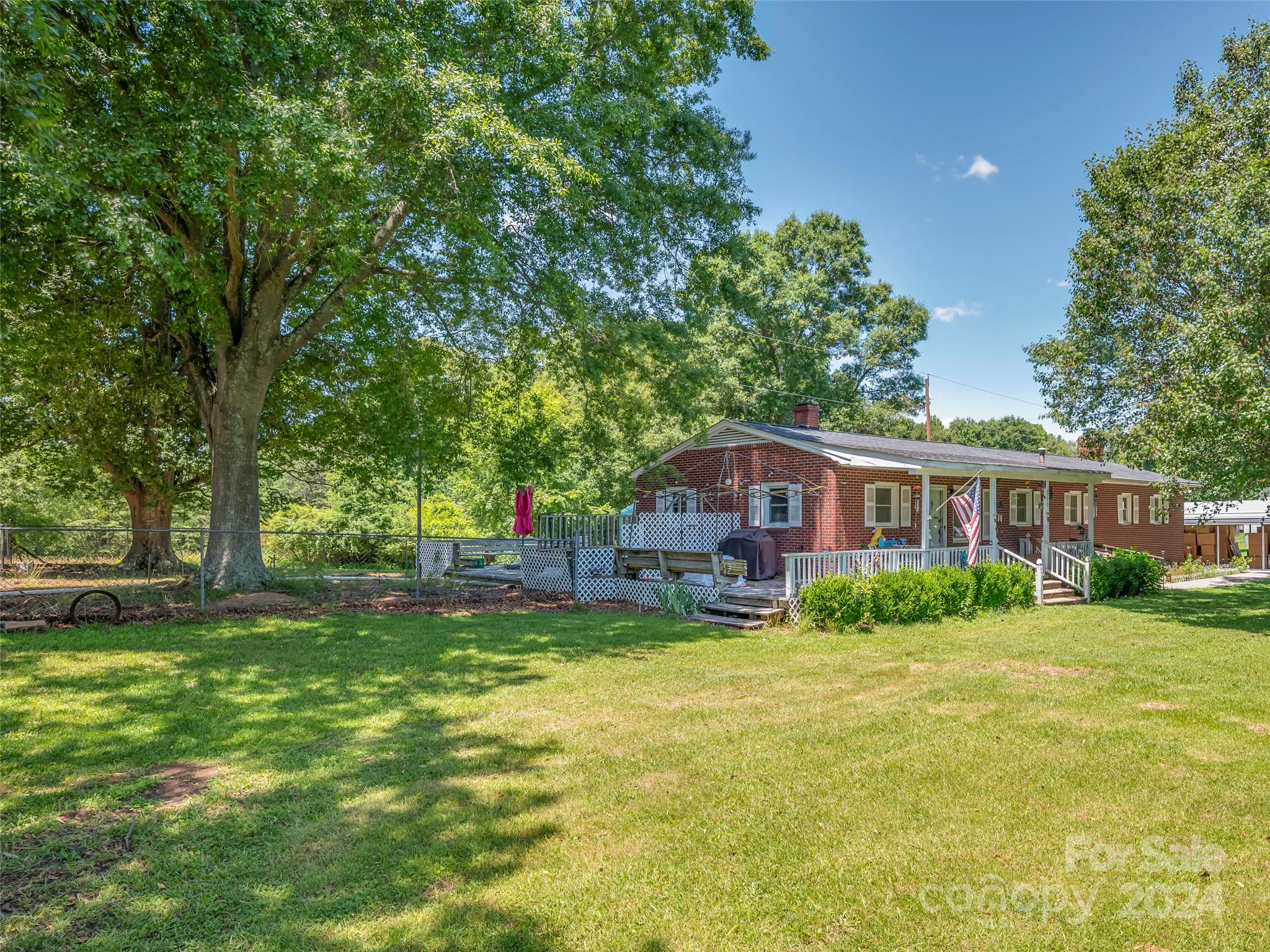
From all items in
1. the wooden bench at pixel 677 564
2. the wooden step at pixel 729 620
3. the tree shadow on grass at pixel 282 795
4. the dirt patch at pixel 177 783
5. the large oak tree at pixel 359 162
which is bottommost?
the wooden step at pixel 729 620

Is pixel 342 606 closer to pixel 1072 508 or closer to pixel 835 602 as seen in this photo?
pixel 835 602

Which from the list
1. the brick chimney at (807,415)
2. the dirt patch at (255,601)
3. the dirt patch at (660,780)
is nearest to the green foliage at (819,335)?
the brick chimney at (807,415)

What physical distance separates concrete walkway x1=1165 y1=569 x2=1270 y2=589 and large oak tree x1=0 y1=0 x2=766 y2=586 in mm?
17252

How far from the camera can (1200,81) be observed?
54.1ft

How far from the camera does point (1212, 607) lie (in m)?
15.3

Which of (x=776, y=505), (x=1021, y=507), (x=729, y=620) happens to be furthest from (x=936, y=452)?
(x=729, y=620)

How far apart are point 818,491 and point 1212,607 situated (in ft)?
28.9

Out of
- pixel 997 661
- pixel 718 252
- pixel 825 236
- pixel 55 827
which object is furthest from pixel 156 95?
pixel 825 236

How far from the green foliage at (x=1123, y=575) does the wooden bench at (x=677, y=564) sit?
30.1ft

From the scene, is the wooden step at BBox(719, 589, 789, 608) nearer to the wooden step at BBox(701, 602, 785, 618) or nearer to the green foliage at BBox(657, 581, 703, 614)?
the wooden step at BBox(701, 602, 785, 618)

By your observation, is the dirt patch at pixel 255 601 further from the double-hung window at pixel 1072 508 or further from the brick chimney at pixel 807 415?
the double-hung window at pixel 1072 508

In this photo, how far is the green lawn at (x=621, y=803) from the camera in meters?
3.11

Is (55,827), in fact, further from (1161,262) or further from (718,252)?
(1161,262)

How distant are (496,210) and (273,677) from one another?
8.25 meters
